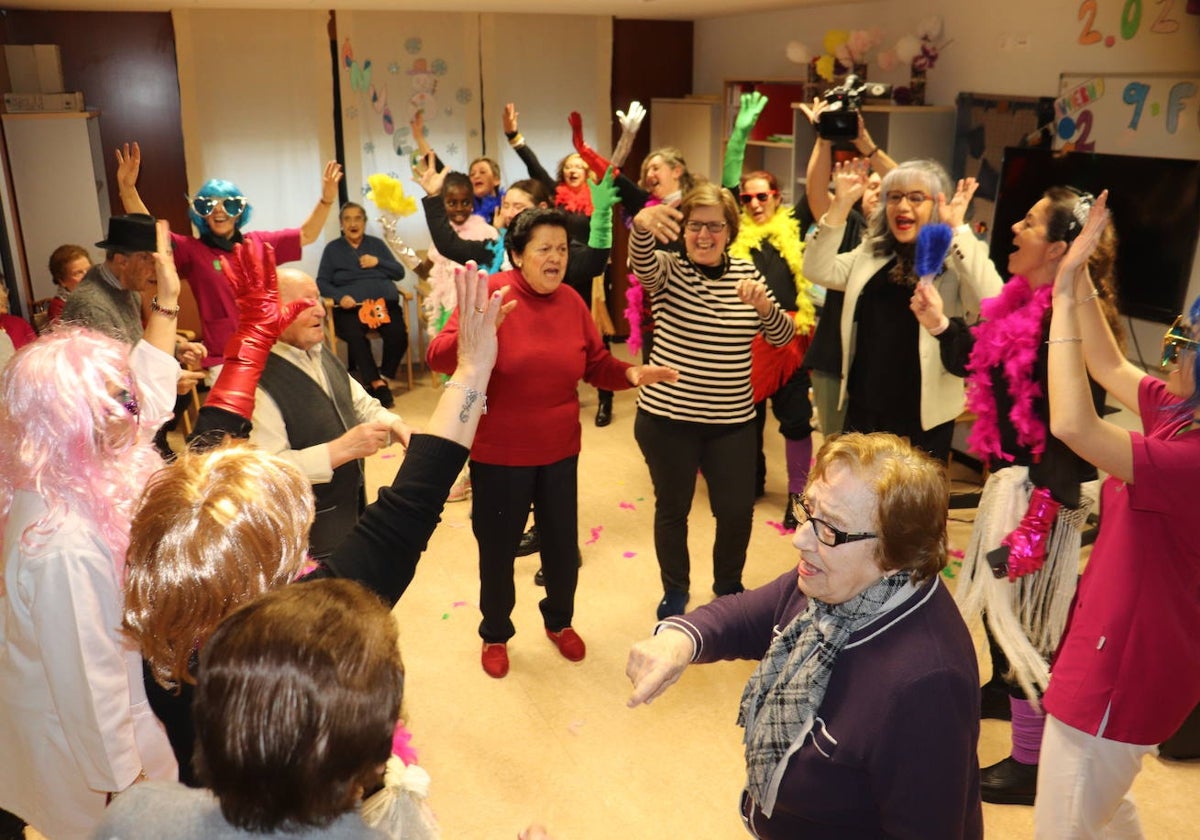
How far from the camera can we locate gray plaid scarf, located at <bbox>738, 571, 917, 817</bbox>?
1.50 meters

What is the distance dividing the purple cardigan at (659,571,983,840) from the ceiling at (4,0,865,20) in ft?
17.0

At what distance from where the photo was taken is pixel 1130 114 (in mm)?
4270

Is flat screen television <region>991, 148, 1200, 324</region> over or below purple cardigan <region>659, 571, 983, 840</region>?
over

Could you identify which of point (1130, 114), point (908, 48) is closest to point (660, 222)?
point (1130, 114)

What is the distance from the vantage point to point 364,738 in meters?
0.99

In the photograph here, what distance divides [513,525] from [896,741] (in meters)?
1.86

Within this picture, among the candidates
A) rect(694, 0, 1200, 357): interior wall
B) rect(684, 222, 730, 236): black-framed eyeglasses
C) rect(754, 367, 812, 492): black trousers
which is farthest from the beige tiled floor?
rect(694, 0, 1200, 357): interior wall

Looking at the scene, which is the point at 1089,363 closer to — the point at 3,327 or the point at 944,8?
the point at 3,327

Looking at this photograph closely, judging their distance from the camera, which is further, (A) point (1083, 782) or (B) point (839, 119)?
(B) point (839, 119)

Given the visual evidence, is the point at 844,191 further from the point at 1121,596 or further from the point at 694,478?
the point at 1121,596

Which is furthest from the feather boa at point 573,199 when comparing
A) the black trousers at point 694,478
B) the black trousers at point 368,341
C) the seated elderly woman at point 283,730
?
the seated elderly woman at point 283,730

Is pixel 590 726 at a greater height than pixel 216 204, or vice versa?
pixel 216 204

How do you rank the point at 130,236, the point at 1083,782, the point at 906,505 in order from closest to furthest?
1. the point at 906,505
2. the point at 1083,782
3. the point at 130,236

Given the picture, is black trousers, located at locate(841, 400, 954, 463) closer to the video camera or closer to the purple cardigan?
the video camera
